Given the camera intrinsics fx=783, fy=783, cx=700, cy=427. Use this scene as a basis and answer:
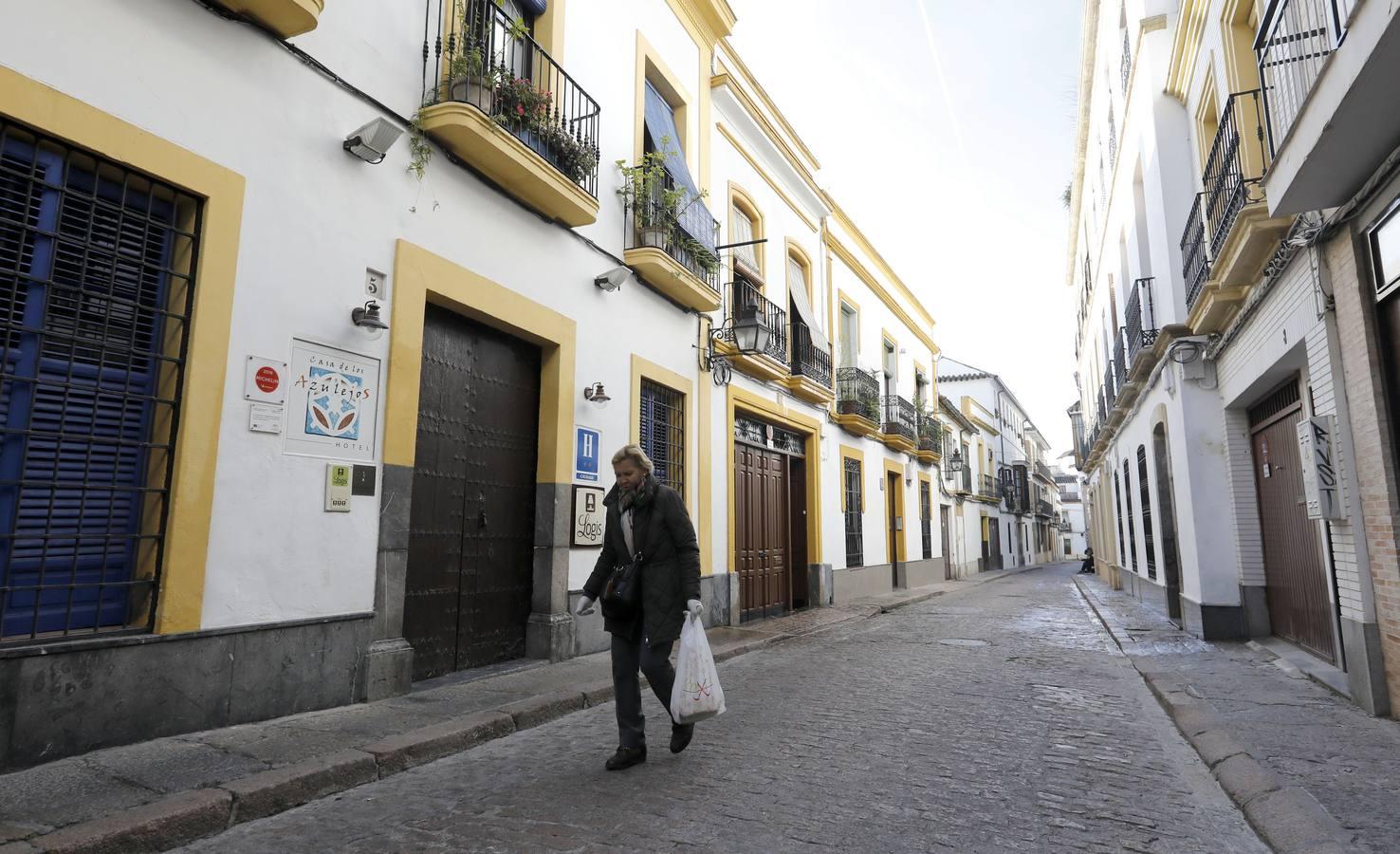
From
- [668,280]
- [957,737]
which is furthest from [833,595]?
[957,737]

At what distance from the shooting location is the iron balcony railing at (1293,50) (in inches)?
172

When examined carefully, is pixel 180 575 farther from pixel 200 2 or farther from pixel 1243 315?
pixel 1243 315

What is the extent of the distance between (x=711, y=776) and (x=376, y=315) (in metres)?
3.66

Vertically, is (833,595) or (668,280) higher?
(668,280)

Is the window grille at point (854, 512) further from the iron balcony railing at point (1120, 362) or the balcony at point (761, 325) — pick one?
the iron balcony railing at point (1120, 362)

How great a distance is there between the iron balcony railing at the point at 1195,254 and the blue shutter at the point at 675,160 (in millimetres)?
5544

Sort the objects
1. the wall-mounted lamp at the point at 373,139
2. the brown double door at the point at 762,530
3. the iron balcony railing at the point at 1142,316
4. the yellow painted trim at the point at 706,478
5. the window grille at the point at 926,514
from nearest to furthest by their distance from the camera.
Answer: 1. the wall-mounted lamp at the point at 373,139
2. the yellow painted trim at the point at 706,478
3. the iron balcony railing at the point at 1142,316
4. the brown double door at the point at 762,530
5. the window grille at the point at 926,514

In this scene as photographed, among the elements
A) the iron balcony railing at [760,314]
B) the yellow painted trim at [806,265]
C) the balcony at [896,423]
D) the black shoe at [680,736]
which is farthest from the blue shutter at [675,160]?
the balcony at [896,423]

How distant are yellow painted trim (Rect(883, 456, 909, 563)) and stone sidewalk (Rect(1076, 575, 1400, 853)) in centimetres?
1076

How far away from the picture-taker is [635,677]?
4.19 m

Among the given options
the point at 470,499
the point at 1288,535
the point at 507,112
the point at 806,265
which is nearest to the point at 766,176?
the point at 806,265

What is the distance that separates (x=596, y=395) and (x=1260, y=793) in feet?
19.6

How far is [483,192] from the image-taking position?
21.8 ft

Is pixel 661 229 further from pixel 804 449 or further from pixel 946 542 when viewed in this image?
pixel 946 542
